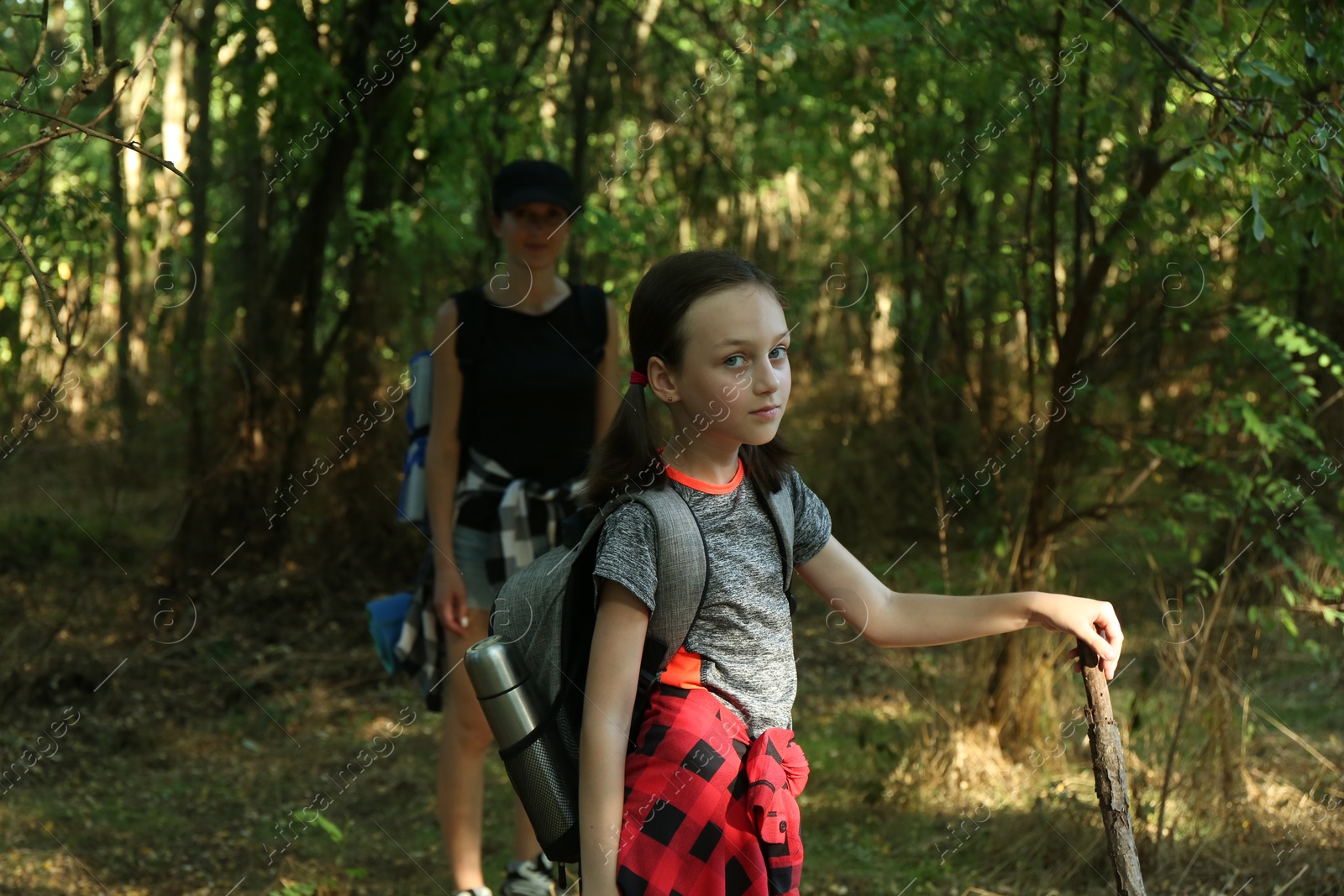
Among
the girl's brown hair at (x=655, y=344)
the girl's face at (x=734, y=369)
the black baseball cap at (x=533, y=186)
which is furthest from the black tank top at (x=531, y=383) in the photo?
the girl's face at (x=734, y=369)

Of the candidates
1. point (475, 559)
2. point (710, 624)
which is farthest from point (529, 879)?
point (710, 624)

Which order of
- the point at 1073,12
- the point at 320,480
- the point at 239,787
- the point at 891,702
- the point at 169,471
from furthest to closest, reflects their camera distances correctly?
the point at 169,471 → the point at 320,480 → the point at 891,702 → the point at 239,787 → the point at 1073,12

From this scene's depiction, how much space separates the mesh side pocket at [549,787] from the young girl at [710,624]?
0.07 metres

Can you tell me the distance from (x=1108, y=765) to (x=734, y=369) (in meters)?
0.78

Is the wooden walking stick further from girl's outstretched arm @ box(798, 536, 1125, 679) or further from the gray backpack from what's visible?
the gray backpack

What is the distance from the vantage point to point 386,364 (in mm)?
7090

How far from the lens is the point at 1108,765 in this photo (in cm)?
171

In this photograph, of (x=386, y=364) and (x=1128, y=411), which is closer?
(x=1128, y=411)

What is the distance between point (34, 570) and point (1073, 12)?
6383 millimetres

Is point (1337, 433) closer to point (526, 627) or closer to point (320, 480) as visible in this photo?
point (526, 627)

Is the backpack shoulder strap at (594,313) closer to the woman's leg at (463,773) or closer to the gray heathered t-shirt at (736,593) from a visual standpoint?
the woman's leg at (463,773)

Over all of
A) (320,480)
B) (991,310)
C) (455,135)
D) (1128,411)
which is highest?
(455,135)

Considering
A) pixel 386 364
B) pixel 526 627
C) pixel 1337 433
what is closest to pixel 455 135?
pixel 386 364

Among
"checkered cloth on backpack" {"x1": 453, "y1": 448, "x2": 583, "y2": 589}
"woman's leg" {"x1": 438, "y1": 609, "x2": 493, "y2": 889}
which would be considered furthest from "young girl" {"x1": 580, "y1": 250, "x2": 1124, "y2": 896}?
"woman's leg" {"x1": 438, "y1": 609, "x2": 493, "y2": 889}
